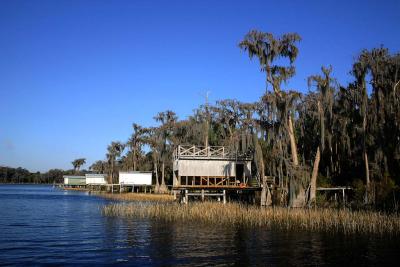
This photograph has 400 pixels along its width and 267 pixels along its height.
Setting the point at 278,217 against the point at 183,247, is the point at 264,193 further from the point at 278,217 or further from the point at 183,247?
the point at 183,247

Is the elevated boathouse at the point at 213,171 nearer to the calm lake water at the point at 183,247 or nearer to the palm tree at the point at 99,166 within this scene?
the calm lake water at the point at 183,247

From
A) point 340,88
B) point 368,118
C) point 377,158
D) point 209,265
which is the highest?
point 340,88

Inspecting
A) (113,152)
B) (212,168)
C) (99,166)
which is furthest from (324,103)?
(99,166)

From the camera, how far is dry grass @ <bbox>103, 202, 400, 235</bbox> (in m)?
22.9

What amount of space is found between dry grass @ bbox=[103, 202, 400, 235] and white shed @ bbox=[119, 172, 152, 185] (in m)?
43.8

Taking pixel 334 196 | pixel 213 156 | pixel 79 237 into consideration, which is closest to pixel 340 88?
pixel 334 196

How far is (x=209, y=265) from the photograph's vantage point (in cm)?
1554

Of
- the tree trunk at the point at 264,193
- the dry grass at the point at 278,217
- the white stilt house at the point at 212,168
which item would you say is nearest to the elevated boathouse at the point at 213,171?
the white stilt house at the point at 212,168

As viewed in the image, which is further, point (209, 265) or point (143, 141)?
point (143, 141)

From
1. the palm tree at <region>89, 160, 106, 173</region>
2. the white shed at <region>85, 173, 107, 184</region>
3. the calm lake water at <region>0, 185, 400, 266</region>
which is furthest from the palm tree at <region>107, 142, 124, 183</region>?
the calm lake water at <region>0, 185, 400, 266</region>

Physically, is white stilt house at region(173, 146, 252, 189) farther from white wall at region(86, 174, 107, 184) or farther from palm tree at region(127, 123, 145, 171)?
white wall at region(86, 174, 107, 184)

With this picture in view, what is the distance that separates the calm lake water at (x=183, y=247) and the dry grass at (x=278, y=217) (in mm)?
1752

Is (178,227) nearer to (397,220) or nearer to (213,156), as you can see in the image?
(397,220)

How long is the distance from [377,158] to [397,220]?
584 inches
